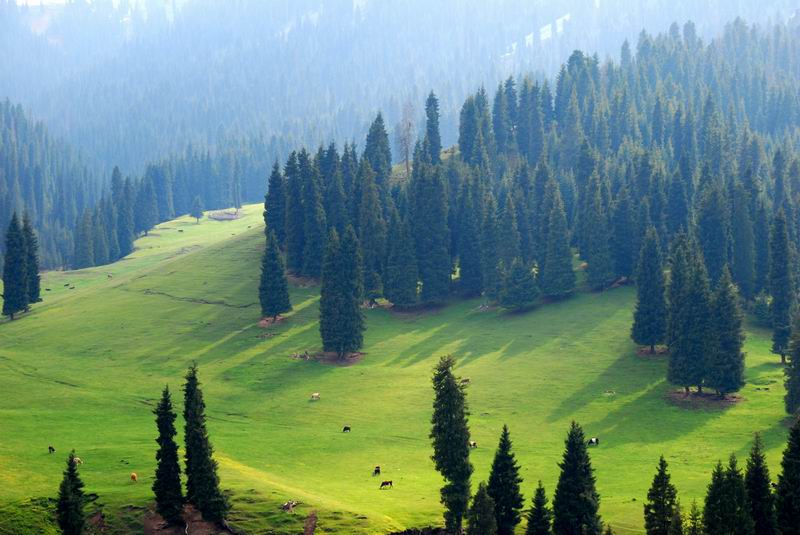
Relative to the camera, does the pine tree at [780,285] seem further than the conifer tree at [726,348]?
Yes

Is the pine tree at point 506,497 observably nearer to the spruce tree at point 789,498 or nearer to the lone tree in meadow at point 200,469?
the spruce tree at point 789,498

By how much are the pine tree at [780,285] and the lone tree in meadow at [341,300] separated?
48725 mm

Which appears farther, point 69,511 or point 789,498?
point 69,511

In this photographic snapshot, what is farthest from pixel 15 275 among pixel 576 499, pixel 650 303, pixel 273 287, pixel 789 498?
pixel 789 498

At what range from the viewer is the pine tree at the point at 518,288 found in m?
143

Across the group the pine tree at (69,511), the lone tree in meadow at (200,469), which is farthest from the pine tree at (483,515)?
the pine tree at (69,511)

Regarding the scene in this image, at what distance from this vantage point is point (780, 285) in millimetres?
125625

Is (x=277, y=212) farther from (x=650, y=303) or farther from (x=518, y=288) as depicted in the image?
(x=650, y=303)

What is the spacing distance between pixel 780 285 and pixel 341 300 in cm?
5231

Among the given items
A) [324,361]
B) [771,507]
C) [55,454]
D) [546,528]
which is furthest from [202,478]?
[324,361]

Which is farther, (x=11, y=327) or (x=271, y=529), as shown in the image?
(x=11, y=327)

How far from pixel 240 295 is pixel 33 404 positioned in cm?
4819

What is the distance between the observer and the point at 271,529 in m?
75.0

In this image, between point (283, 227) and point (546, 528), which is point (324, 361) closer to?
point (283, 227)
